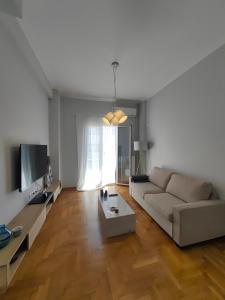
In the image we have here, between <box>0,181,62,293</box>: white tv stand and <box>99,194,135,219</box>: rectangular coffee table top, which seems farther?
<box>99,194,135,219</box>: rectangular coffee table top

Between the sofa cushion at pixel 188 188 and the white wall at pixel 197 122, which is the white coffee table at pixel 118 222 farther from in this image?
the white wall at pixel 197 122

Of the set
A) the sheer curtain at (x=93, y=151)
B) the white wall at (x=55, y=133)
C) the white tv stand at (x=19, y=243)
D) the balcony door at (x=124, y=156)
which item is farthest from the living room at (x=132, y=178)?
the balcony door at (x=124, y=156)

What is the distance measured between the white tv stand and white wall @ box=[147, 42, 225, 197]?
284 cm

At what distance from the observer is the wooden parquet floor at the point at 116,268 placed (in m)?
1.34

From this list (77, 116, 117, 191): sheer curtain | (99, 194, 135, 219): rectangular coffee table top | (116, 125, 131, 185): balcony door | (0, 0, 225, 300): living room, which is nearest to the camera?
(0, 0, 225, 300): living room

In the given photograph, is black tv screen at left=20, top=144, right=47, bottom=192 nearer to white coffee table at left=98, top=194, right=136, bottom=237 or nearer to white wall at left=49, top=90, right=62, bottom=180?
white wall at left=49, top=90, right=62, bottom=180

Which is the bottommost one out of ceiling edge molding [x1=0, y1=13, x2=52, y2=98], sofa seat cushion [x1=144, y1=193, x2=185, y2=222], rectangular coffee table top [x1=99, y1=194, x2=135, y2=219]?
rectangular coffee table top [x1=99, y1=194, x2=135, y2=219]

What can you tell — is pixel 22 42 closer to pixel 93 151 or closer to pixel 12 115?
pixel 12 115

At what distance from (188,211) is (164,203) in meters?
0.49

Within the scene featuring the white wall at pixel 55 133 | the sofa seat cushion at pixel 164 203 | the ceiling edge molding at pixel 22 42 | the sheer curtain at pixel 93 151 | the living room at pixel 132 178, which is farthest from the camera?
the sheer curtain at pixel 93 151

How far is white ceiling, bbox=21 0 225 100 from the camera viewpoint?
156 centimetres

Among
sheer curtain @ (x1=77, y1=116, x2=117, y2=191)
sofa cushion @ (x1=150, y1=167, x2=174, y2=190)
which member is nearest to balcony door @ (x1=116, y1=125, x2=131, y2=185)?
sheer curtain @ (x1=77, y1=116, x2=117, y2=191)

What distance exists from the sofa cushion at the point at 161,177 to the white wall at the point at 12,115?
2707 mm

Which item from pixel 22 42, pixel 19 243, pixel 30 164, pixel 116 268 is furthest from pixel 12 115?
pixel 116 268
